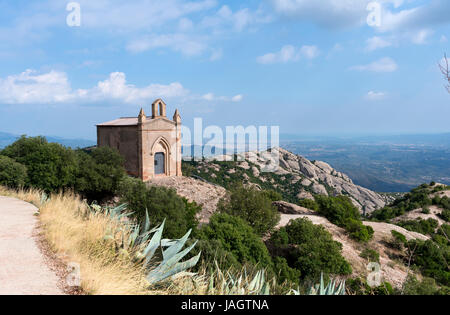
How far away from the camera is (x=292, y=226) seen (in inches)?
699

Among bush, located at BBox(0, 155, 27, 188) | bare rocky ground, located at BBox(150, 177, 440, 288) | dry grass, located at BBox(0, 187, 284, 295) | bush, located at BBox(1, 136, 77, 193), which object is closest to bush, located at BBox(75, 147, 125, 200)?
bush, located at BBox(1, 136, 77, 193)

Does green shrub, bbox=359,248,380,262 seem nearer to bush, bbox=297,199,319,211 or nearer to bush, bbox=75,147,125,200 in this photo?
bush, bbox=297,199,319,211

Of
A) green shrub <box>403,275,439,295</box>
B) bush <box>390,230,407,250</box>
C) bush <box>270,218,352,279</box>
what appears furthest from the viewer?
bush <box>390,230,407,250</box>

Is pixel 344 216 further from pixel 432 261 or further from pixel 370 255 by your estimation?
pixel 432 261

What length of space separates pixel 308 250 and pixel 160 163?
14001mm

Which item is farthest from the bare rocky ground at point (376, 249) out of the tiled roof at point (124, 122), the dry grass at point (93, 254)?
the tiled roof at point (124, 122)

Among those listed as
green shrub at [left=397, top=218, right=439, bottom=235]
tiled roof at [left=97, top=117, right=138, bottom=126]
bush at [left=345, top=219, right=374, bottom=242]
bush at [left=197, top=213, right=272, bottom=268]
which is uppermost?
tiled roof at [left=97, top=117, right=138, bottom=126]

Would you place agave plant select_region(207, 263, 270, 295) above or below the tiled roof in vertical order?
below

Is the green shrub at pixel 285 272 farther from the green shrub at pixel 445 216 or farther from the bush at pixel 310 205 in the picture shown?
the green shrub at pixel 445 216

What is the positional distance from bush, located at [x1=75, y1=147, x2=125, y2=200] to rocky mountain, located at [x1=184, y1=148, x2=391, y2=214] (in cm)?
849

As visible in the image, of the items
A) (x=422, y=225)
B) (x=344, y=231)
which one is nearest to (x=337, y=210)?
(x=344, y=231)

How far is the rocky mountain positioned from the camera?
45.3 meters

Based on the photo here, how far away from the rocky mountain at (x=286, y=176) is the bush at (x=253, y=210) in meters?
11.4
